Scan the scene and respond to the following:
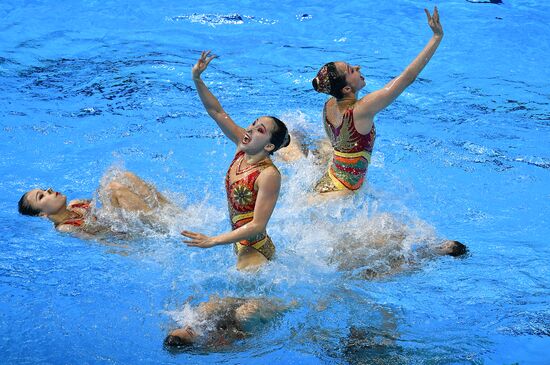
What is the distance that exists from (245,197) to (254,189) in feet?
0.32

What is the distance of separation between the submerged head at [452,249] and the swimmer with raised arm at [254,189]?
129 cm

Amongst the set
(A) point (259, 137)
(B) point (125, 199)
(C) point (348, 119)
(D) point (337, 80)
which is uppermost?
(D) point (337, 80)

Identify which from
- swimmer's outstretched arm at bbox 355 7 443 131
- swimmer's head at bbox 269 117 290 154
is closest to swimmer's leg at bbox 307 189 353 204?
swimmer's outstretched arm at bbox 355 7 443 131

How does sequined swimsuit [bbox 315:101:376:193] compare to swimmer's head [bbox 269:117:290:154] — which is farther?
sequined swimsuit [bbox 315:101:376:193]

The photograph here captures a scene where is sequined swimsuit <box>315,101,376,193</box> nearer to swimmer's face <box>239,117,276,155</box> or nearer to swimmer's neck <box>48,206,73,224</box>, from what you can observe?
swimmer's face <box>239,117,276,155</box>

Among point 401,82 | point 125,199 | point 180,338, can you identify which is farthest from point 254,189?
point 125,199

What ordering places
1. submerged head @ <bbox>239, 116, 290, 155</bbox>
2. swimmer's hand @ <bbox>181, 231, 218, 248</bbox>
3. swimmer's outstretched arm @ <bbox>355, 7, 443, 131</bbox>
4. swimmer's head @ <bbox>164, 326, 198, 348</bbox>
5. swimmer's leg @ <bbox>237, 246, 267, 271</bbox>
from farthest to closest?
1. swimmer's outstretched arm @ <bbox>355, 7, 443, 131</bbox>
2. swimmer's leg @ <bbox>237, 246, 267, 271</bbox>
3. submerged head @ <bbox>239, 116, 290, 155</bbox>
4. swimmer's head @ <bbox>164, 326, 198, 348</bbox>
5. swimmer's hand @ <bbox>181, 231, 218, 248</bbox>

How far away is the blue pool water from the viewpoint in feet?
16.6

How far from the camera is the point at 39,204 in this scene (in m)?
6.09

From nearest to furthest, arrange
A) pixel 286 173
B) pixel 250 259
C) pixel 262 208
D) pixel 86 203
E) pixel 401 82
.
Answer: pixel 262 208 < pixel 250 259 < pixel 401 82 < pixel 86 203 < pixel 286 173

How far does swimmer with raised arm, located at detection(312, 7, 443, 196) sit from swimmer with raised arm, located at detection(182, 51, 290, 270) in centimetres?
107

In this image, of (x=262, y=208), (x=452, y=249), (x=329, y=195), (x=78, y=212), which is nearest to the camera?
(x=262, y=208)

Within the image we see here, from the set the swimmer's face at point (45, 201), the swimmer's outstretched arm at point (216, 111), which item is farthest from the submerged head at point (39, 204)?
the swimmer's outstretched arm at point (216, 111)

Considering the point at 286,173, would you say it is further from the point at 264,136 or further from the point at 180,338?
the point at 180,338
